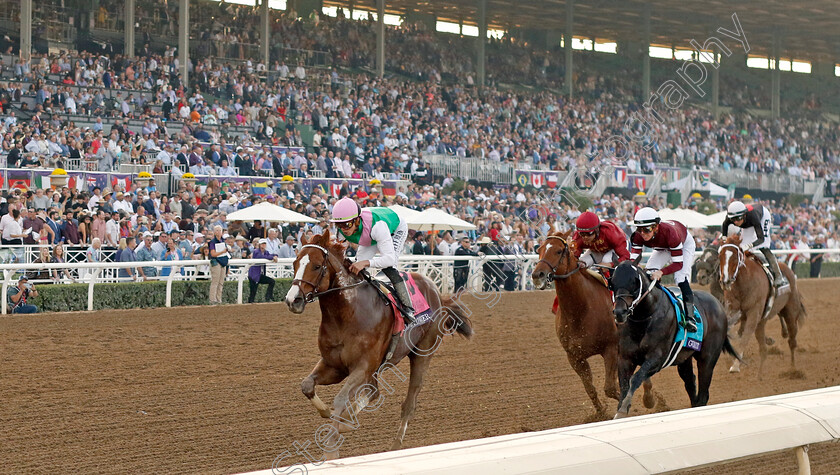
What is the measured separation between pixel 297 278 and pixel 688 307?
284 centimetres

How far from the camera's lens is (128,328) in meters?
10.6

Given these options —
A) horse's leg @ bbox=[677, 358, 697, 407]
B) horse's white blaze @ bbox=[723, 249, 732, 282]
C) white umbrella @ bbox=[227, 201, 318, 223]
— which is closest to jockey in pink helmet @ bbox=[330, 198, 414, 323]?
horse's leg @ bbox=[677, 358, 697, 407]

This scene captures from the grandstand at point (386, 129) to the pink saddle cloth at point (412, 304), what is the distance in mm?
7149

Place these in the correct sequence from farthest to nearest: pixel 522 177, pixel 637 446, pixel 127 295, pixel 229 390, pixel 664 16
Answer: pixel 664 16 < pixel 522 177 < pixel 127 295 < pixel 229 390 < pixel 637 446

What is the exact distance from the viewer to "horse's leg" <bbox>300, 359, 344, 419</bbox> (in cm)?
518

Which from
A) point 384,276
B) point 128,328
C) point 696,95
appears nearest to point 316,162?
point 128,328

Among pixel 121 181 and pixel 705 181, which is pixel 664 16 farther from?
pixel 121 181

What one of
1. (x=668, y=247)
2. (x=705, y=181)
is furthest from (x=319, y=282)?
(x=705, y=181)

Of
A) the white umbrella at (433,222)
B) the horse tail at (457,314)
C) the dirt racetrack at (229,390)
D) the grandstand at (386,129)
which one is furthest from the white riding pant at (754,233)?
the white umbrella at (433,222)

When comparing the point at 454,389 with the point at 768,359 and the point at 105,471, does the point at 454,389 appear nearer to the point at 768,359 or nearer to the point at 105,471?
the point at 105,471

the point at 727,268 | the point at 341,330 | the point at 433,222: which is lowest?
the point at 341,330

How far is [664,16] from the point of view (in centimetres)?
3291

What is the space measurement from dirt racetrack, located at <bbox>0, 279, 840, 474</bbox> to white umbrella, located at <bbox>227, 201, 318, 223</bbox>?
2613 millimetres

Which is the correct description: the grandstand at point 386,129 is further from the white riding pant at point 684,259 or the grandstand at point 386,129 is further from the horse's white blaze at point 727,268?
the white riding pant at point 684,259
